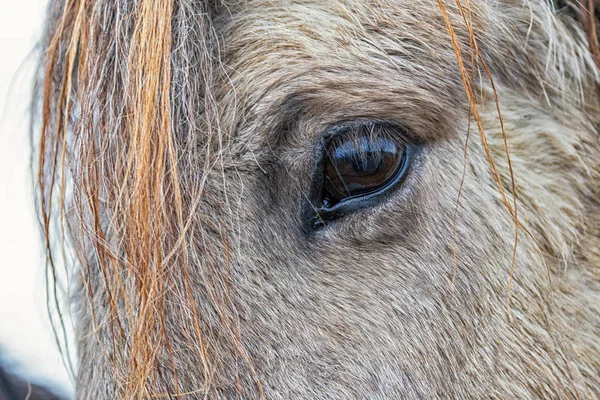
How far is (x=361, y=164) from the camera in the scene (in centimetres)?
100

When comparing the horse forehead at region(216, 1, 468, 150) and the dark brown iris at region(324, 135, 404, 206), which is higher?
the horse forehead at region(216, 1, 468, 150)

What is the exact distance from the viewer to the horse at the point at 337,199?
946 millimetres

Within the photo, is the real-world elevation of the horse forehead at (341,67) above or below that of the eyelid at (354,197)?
above

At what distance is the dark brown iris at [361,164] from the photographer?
99cm

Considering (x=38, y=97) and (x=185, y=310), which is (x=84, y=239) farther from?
(x=38, y=97)

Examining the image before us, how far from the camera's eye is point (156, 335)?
0.94 metres

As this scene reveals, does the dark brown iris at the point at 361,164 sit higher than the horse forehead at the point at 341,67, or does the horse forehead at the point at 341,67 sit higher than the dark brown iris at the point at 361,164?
the horse forehead at the point at 341,67

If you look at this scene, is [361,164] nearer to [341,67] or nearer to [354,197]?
[354,197]

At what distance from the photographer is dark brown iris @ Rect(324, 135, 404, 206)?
0.99 metres

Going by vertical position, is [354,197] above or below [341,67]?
below

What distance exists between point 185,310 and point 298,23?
49 cm

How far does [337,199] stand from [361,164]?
0.07 metres

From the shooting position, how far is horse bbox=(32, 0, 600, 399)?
3.10 ft

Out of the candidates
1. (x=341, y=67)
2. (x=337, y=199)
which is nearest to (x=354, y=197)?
(x=337, y=199)
